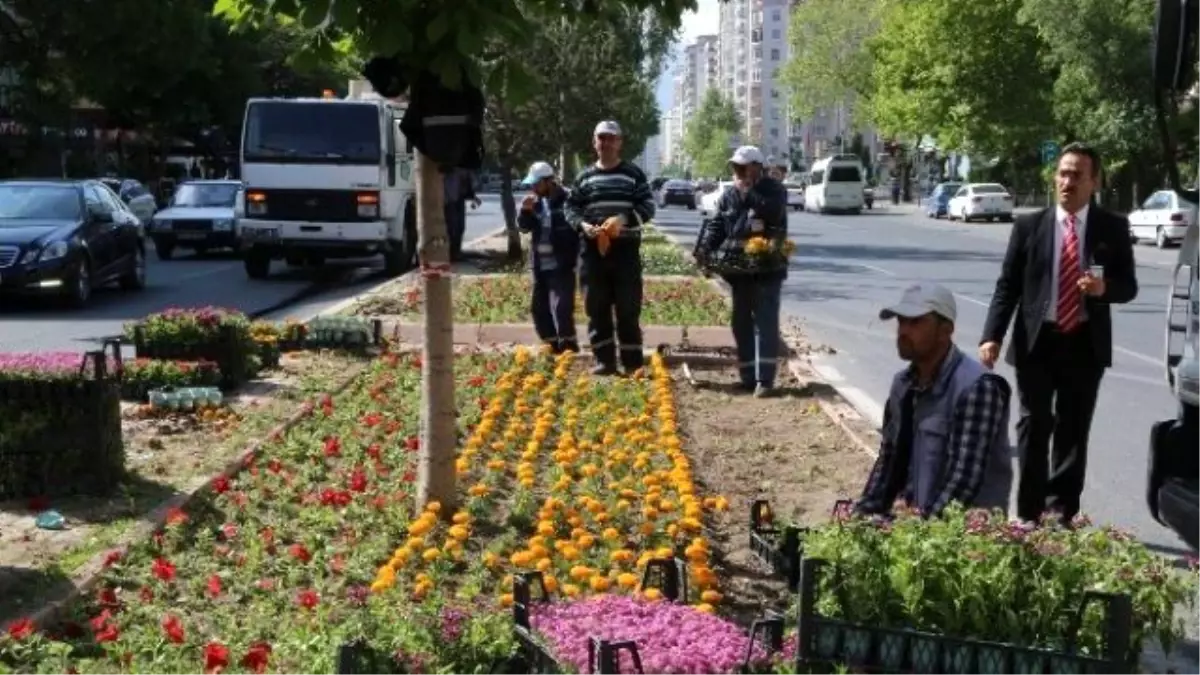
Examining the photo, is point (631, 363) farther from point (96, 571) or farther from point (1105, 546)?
point (1105, 546)

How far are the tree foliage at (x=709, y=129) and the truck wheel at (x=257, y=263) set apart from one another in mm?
139995

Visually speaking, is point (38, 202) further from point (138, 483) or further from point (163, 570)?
point (163, 570)

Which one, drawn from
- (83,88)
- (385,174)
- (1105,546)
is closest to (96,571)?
(1105,546)

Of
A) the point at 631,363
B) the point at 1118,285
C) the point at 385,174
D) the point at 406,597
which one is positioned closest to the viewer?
the point at 406,597

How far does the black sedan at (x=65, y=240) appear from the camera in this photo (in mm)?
18328

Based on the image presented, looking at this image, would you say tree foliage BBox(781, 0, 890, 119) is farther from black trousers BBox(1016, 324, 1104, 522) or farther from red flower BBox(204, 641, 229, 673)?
red flower BBox(204, 641, 229, 673)

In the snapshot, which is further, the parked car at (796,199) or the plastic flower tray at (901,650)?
the parked car at (796,199)

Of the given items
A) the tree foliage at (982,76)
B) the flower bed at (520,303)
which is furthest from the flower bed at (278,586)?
the tree foliage at (982,76)

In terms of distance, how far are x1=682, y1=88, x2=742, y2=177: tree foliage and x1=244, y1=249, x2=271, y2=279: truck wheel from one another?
140 metres

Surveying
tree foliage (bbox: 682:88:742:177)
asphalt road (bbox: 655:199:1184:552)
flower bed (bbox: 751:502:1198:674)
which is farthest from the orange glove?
tree foliage (bbox: 682:88:742:177)

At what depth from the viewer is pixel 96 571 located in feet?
19.9

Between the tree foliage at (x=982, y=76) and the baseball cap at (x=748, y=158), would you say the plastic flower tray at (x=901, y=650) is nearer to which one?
the baseball cap at (x=748, y=158)

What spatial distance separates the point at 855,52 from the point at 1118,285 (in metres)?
86.1

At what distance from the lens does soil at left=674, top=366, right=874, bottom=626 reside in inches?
253
